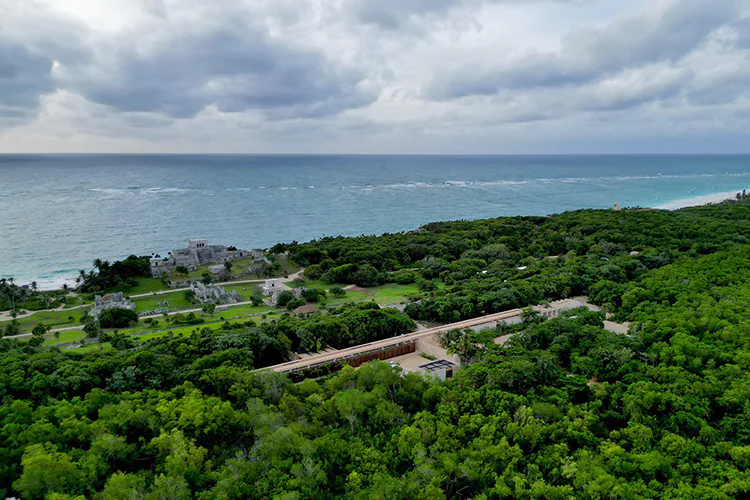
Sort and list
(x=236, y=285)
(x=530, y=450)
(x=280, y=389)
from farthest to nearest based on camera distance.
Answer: (x=236, y=285) < (x=280, y=389) < (x=530, y=450)

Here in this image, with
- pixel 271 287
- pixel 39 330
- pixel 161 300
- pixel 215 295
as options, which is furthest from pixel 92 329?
pixel 271 287

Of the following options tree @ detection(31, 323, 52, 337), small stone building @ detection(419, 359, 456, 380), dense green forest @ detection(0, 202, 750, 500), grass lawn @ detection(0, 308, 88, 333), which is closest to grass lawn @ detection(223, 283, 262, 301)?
grass lawn @ detection(0, 308, 88, 333)

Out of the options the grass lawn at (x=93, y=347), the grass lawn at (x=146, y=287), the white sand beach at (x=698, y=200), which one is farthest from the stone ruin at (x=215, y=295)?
the white sand beach at (x=698, y=200)

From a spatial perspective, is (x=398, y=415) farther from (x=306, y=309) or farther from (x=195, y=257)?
(x=195, y=257)

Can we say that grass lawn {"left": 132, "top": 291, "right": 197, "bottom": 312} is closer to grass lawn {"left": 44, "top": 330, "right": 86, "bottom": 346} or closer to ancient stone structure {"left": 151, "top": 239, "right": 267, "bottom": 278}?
grass lawn {"left": 44, "top": 330, "right": 86, "bottom": 346}

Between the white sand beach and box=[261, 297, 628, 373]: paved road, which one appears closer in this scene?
box=[261, 297, 628, 373]: paved road

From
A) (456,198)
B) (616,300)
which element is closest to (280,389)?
(616,300)

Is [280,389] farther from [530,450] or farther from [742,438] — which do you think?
[742,438]
